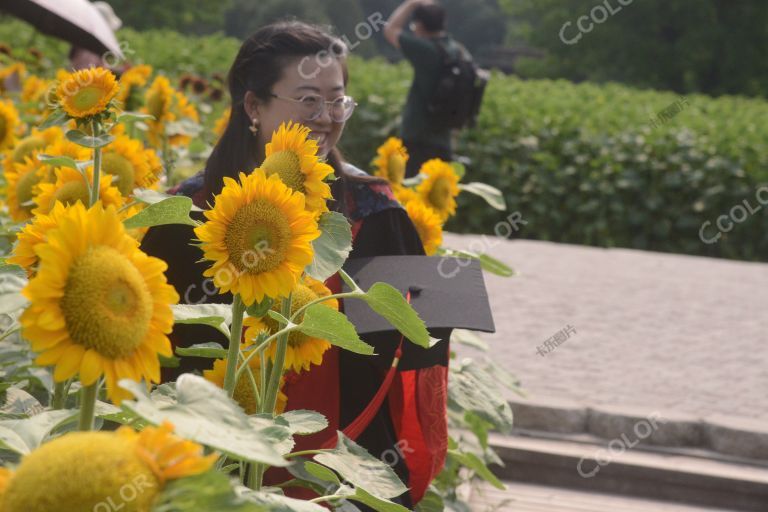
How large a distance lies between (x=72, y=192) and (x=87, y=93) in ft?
0.72

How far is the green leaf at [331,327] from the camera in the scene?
1.63m

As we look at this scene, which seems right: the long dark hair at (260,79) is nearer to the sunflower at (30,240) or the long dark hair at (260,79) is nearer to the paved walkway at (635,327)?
the sunflower at (30,240)

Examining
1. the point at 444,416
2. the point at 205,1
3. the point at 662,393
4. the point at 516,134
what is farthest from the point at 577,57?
the point at 444,416

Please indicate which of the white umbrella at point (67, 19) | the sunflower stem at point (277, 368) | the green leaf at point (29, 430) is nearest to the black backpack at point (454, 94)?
the white umbrella at point (67, 19)

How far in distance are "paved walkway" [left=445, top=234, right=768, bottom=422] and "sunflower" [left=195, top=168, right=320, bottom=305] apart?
11.5 ft

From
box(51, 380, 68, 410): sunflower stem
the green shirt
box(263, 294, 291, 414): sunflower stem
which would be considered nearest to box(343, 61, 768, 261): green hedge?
the green shirt

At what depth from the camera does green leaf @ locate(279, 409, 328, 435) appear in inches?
61.4

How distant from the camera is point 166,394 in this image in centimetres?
153

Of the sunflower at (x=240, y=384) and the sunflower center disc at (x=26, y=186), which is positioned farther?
the sunflower center disc at (x=26, y=186)

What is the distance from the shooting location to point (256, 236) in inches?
60.4

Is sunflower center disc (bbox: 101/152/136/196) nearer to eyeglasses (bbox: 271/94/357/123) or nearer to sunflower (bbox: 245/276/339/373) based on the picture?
eyeglasses (bbox: 271/94/357/123)

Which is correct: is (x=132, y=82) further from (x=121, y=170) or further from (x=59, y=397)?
(x=59, y=397)

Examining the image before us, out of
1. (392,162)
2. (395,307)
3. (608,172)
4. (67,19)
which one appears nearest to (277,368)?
(395,307)

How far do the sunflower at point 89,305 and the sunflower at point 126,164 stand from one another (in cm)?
157
